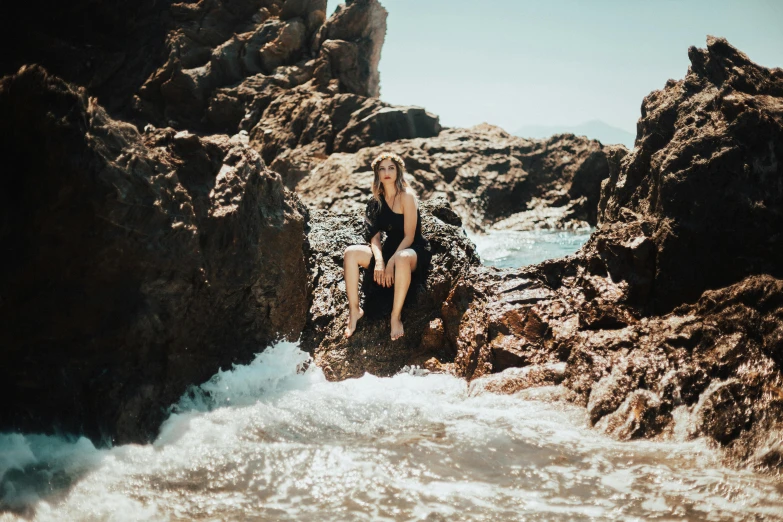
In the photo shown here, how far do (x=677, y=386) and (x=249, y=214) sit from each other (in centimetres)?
369

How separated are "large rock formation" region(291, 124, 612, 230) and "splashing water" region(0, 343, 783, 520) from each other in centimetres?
1594

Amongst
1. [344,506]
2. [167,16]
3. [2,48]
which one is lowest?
[344,506]

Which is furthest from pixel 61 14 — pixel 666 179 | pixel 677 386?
pixel 677 386

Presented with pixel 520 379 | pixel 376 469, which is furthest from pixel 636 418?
pixel 376 469

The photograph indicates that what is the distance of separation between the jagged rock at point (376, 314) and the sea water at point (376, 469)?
38.3 inches

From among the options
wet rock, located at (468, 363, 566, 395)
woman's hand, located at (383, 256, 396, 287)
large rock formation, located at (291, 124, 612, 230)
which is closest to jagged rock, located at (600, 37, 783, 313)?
wet rock, located at (468, 363, 566, 395)

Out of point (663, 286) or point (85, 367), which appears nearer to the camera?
point (85, 367)

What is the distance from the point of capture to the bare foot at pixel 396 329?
6386 mm

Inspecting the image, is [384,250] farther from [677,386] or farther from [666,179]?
[677,386]

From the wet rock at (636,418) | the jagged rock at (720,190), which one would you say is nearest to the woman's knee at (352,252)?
the jagged rock at (720,190)

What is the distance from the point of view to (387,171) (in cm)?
693

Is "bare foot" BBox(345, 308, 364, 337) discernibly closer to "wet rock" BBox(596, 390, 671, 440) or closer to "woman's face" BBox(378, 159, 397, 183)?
"woman's face" BBox(378, 159, 397, 183)

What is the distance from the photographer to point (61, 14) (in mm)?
10406

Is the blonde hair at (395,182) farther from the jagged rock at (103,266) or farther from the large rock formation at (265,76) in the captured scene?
the large rock formation at (265,76)
